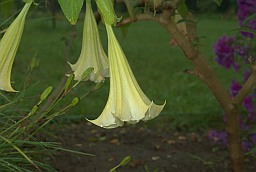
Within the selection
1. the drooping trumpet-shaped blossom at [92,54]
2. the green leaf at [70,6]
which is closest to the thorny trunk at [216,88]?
the drooping trumpet-shaped blossom at [92,54]

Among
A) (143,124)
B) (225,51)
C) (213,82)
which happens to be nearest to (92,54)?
(213,82)

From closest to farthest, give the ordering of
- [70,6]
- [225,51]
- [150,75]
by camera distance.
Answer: [70,6] → [225,51] → [150,75]

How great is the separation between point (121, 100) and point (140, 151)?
56.4 inches

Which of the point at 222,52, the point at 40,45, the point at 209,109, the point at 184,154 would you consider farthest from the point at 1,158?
the point at 40,45

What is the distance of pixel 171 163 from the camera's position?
2.39 meters

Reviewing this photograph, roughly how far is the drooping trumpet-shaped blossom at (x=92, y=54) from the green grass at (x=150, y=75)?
469mm

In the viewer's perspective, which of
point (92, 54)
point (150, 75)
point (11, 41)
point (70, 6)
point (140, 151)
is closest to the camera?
point (70, 6)

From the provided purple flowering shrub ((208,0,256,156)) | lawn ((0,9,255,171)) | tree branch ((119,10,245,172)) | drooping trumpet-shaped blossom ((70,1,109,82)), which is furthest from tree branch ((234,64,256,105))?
purple flowering shrub ((208,0,256,156))

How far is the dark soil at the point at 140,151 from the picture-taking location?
2.31m

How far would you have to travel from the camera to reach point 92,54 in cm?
136

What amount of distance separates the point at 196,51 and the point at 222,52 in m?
1.11

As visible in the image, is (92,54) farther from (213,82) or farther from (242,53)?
(242,53)

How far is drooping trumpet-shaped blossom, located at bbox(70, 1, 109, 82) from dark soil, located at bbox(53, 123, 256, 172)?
0.90 meters

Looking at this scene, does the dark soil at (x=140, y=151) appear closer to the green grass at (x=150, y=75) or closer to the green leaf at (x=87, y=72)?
the green grass at (x=150, y=75)
